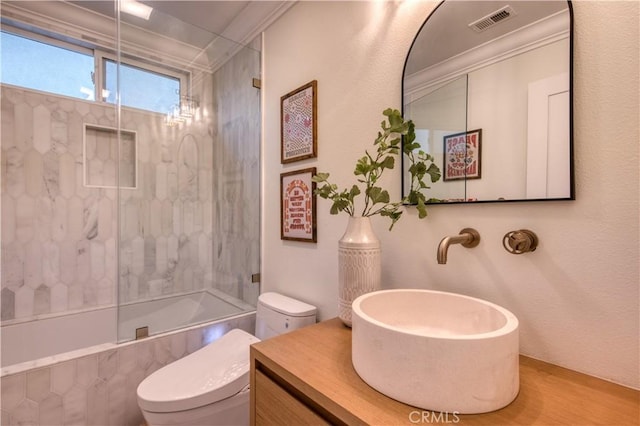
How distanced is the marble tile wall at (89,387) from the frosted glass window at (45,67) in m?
1.78

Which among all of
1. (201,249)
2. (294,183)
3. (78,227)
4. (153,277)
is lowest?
(153,277)

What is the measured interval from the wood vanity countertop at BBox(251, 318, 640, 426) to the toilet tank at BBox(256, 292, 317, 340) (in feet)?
1.90

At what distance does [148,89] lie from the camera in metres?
1.89

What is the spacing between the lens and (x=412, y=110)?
1112 mm

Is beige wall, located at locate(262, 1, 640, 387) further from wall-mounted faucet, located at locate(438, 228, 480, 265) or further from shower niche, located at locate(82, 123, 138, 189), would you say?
shower niche, located at locate(82, 123, 138, 189)

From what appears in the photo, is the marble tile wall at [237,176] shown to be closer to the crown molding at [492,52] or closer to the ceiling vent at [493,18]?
the crown molding at [492,52]

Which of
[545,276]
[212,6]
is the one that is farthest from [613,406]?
[212,6]

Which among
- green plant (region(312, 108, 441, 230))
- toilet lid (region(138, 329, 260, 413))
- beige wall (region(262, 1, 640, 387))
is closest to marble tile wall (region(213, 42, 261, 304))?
toilet lid (region(138, 329, 260, 413))

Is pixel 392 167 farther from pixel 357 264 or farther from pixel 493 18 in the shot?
pixel 493 18

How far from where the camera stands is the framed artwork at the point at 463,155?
94 cm

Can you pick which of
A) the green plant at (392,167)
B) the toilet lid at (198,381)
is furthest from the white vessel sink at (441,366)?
the toilet lid at (198,381)

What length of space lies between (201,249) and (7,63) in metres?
1.67

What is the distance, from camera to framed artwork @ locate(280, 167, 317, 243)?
1.55 m

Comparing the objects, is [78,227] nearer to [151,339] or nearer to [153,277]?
[153,277]
